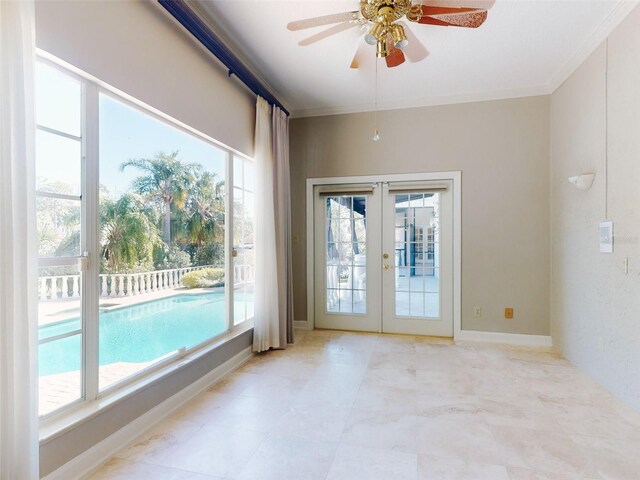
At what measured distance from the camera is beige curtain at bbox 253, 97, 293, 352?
11.3ft

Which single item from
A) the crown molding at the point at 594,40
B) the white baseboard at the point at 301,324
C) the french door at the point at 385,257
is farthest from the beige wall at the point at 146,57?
the crown molding at the point at 594,40

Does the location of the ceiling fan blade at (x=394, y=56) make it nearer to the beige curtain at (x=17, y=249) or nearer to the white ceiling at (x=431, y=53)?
the white ceiling at (x=431, y=53)

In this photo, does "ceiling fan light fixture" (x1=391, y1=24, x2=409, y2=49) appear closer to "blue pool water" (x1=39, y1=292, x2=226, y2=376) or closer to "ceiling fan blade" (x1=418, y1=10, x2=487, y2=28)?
"ceiling fan blade" (x1=418, y1=10, x2=487, y2=28)

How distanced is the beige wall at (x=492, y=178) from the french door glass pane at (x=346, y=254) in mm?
569

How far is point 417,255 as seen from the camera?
4.20 meters

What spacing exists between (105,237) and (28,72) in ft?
2.96

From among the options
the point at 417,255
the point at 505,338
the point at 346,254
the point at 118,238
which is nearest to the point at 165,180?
the point at 118,238

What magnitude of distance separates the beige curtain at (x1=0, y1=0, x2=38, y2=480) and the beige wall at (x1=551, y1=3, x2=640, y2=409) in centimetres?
358

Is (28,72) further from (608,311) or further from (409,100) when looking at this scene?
(608,311)

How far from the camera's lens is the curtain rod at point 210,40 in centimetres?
212

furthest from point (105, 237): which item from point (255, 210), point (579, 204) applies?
point (579, 204)

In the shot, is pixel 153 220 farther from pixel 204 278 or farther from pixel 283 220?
pixel 283 220

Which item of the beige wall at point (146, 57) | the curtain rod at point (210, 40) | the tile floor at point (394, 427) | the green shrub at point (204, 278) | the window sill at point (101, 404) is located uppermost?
the curtain rod at point (210, 40)

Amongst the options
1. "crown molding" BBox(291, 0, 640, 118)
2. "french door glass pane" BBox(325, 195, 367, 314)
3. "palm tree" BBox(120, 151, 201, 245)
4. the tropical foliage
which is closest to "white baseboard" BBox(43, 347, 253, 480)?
the tropical foliage
